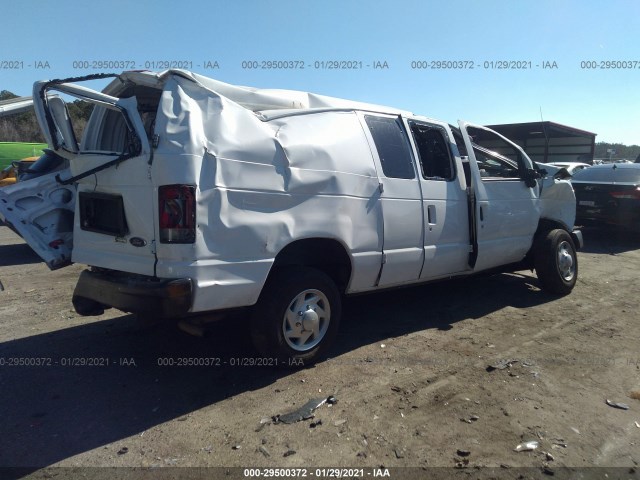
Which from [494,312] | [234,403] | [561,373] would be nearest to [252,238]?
[234,403]

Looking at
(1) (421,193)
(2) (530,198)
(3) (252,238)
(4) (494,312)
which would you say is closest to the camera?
(3) (252,238)

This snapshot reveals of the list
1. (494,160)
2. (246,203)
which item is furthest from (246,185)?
(494,160)

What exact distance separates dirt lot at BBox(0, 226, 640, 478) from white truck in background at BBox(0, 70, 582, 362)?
56cm

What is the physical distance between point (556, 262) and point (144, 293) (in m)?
5.14

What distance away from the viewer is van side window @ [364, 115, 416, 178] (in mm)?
4676

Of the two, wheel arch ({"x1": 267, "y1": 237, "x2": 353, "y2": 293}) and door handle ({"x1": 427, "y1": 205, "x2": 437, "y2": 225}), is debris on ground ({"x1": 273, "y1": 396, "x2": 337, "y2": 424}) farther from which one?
door handle ({"x1": 427, "y1": 205, "x2": 437, "y2": 225})

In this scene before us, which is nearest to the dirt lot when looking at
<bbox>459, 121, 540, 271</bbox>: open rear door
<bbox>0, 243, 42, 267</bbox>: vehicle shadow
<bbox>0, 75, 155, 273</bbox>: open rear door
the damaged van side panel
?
<bbox>459, 121, 540, 271</bbox>: open rear door

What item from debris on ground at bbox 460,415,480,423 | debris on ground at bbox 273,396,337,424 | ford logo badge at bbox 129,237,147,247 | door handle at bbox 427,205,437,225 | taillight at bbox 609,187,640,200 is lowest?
debris on ground at bbox 460,415,480,423

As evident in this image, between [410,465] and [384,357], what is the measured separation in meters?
1.59

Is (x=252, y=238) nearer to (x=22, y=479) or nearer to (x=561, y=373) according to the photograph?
(x=22, y=479)

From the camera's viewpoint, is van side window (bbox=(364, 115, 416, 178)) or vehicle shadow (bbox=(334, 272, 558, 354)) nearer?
van side window (bbox=(364, 115, 416, 178))

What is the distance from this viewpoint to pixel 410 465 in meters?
2.95

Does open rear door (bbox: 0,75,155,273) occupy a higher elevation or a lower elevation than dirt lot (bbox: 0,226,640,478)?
higher

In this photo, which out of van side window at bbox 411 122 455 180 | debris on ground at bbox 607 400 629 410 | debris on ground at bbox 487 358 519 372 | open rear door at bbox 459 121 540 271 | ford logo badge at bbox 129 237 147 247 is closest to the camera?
ford logo badge at bbox 129 237 147 247
